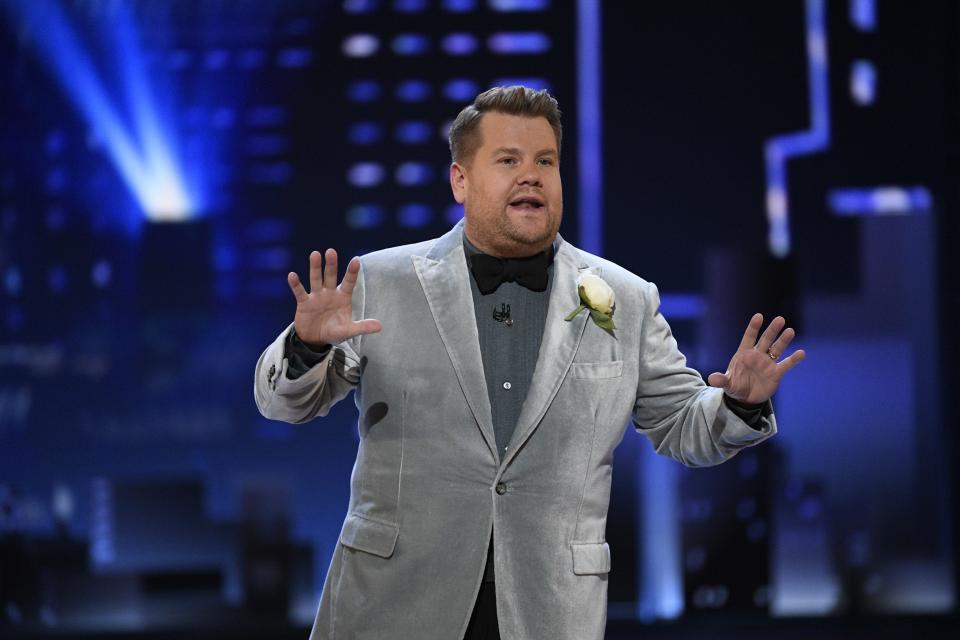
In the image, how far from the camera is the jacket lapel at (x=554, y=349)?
206 cm

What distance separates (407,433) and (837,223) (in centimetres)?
349

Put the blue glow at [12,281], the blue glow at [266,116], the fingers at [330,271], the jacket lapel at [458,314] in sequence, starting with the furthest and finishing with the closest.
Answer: the blue glow at [266,116], the blue glow at [12,281], the jacket lapel at [458,314], the fingers at [330,271]

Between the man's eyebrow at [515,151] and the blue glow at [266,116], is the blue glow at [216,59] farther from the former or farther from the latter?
the man's eyebrow at [515,151]

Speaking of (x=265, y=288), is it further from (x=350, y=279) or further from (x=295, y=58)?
(x=350, y=279)

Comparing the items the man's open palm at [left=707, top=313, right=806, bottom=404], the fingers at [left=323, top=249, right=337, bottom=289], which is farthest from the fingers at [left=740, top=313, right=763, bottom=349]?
the fingers at [left=323, top=249, right=337, bottom=289]

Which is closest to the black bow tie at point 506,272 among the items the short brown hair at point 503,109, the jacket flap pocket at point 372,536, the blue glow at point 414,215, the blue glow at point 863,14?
the short brown hair at point 503,109

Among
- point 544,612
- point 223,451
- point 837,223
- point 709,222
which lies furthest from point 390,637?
point 837,223

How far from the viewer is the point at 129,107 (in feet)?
15.9

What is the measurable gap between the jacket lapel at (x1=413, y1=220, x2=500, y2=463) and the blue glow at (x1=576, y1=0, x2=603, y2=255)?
2.69 metres

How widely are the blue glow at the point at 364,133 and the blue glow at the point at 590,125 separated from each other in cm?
72

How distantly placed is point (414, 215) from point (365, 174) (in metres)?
0.28

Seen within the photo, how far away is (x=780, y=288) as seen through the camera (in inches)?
195

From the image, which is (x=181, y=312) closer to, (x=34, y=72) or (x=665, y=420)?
(x=34, y=72)

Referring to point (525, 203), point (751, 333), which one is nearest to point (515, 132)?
point (525, 203)
